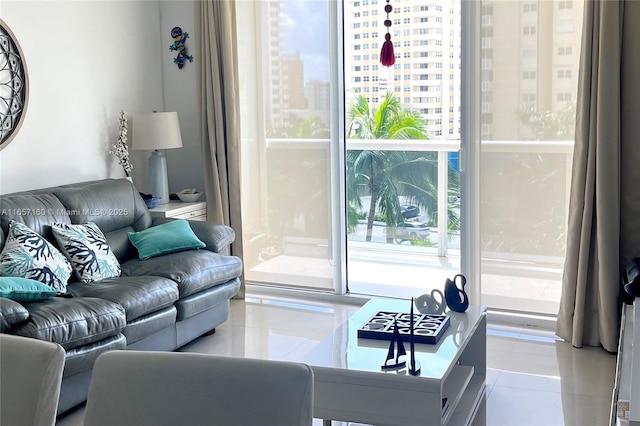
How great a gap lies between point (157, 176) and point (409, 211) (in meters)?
1.76

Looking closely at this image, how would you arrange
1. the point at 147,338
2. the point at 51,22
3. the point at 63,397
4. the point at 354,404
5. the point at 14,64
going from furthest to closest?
the point at 51,22 → the point at 14,64 → the point at 147,338 → the point at 63,397 → the point at 354,404

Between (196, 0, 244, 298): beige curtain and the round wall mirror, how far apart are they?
1.28m

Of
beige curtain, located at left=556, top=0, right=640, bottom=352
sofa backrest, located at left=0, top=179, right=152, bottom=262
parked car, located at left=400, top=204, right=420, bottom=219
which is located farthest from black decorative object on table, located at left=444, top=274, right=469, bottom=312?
sofa backrest, located at left=0, top=179, right=152, bottom=262

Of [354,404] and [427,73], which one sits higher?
[427,73]

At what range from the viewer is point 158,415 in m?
1.51

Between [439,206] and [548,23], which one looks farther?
[439,206]

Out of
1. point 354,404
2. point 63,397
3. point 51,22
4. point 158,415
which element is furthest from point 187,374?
point 51,22

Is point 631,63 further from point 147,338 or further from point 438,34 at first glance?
point 147,338

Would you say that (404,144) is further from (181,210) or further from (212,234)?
(181,210)

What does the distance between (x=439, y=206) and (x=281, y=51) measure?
153 centimetres

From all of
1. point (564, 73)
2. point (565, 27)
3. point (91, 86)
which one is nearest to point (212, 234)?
point (91, 86)

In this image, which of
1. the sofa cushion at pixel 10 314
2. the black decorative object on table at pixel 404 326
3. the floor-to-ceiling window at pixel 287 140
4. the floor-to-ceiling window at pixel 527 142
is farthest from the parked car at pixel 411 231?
the sofa cushion at pixel 10 314

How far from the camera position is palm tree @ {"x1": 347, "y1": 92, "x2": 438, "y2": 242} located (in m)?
5.11

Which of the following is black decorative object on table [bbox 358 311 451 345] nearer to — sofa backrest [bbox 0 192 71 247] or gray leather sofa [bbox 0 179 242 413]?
gray leather sofa [bbox 0 179 242 413]
